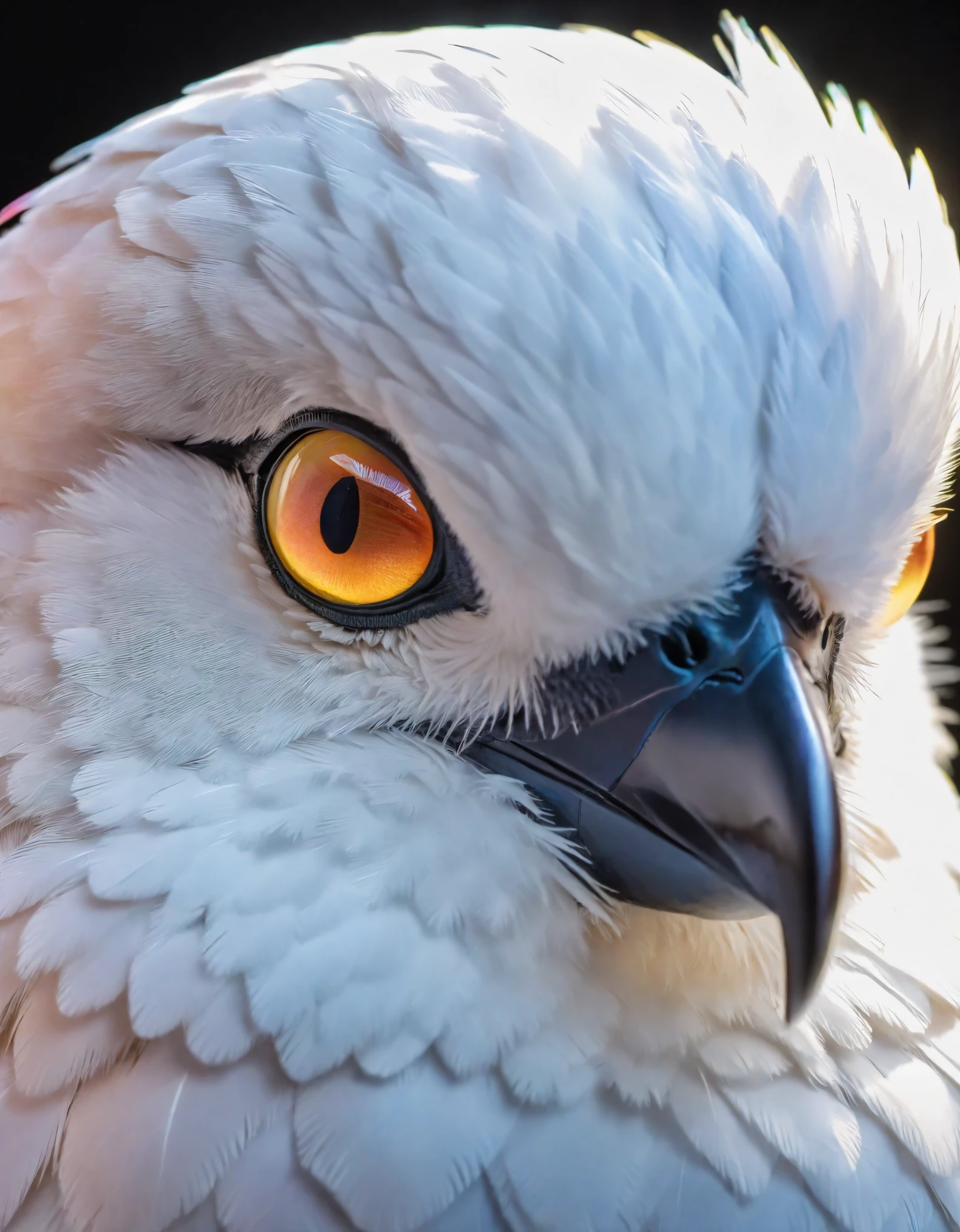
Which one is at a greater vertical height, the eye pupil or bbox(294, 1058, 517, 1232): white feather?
the eye pupil

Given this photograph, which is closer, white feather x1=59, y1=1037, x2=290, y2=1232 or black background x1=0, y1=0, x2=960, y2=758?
white feather x1=59, y1=1037, x2=290, y2=1232

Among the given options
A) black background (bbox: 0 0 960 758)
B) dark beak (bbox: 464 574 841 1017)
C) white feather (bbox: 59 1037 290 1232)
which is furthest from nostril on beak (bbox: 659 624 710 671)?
black background (bbox: 0 0 960 758)

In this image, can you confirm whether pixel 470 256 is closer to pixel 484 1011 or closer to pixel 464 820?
pixel 464 820

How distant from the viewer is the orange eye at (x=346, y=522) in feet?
2.91

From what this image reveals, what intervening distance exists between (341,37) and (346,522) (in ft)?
5.91

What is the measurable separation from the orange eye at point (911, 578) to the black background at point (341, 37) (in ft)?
3.84

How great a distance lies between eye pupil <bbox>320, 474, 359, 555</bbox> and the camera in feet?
2.93

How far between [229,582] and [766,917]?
552mm

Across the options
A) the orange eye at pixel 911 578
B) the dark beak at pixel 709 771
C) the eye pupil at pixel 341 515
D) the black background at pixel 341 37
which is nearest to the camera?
the dark beak at pixel 709 771

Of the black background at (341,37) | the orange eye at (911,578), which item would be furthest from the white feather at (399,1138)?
the black background at (341,37)

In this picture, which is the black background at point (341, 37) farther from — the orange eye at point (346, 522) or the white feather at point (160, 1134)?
the white feather at point (160, 1134)

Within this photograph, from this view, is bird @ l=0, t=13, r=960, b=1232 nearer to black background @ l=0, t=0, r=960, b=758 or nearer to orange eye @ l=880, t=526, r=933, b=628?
orange eye @ l=880, t=526, r=933, b=628

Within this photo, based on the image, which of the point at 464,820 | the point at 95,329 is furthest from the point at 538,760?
the point at 95,329

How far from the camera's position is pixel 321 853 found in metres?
0.87
